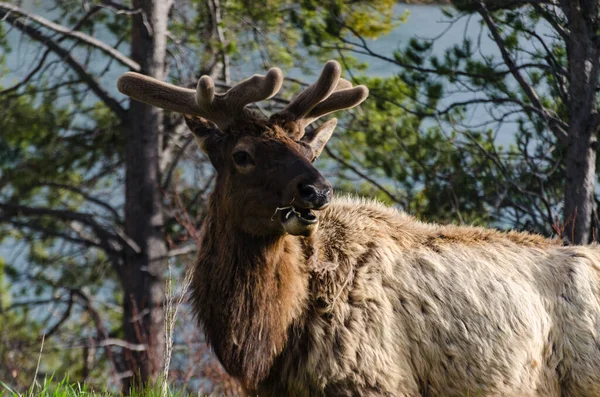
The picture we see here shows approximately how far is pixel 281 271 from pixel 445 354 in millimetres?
1069

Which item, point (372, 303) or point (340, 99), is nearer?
point (372, 303)

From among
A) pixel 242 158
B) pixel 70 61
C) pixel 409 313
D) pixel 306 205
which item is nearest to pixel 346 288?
pixel 409 313

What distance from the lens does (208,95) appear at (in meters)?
5.33

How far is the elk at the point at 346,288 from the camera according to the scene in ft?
16.5

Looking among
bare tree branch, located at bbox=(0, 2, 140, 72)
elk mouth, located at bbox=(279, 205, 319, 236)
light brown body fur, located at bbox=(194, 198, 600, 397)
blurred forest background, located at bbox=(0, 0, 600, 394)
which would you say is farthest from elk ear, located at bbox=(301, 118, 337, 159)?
bare tree branch, located at bbox=(0, 2, 140, 72)

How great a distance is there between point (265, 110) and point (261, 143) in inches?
336

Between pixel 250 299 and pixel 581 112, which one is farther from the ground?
pixel 581 112

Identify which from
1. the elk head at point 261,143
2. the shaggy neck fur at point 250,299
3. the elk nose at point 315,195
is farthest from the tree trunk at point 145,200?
the elk nose at point 315,195

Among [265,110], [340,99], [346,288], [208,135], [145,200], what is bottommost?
[346,288]

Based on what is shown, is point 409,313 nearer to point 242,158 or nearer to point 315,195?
point 315,195

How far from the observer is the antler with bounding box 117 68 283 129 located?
528cm

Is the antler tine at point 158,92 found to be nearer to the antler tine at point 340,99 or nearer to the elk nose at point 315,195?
the antler tine at point 340,99

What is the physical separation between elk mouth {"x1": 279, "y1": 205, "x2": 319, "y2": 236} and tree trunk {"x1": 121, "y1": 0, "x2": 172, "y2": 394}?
847 centimetres

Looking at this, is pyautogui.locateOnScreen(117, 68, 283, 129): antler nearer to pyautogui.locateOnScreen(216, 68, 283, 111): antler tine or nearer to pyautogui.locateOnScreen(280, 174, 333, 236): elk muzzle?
pyautogui.locateOnScreen(216, 68, 283, 111): antler tine
